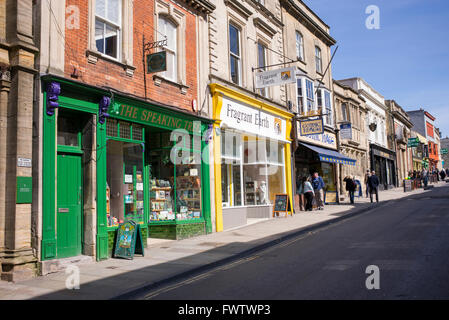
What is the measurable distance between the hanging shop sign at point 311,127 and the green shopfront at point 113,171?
27.1 feet

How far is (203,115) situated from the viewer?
13.9 metres

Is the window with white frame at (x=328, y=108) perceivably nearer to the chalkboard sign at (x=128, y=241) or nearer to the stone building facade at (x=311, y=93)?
the stone building facade at (x=311, y=93)

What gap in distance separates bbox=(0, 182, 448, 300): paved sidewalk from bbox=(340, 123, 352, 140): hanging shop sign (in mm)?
14081

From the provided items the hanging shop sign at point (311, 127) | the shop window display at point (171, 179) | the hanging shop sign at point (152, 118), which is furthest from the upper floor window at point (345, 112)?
the shop window display at point (171, 179)

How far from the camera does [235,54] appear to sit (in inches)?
648

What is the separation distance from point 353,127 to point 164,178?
2160cm

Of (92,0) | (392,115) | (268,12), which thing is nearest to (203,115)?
(92,0)

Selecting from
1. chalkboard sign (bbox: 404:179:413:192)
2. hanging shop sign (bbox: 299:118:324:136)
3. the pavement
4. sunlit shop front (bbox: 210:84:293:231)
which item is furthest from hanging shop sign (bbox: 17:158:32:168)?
chalkboard sign (bbox: 404:179:413:192)

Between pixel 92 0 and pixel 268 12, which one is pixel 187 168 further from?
pixel 268 12

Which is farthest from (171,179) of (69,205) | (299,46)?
(299,46)

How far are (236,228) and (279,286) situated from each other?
27.9 feet

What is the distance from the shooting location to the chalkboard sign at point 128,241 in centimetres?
938

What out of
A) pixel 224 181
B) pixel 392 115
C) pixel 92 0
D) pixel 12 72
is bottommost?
pixel 224 181

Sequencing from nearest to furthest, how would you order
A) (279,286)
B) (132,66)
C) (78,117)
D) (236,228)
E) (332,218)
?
1. (279,286)
2. (78,117)
3. (132,66)
4. (236,228)
5. (332,218)
